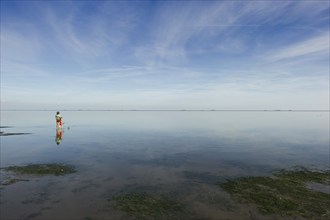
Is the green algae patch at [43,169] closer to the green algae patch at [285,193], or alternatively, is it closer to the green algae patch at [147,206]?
the green algae patch at [147,206]

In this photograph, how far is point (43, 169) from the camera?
2425 centimetres

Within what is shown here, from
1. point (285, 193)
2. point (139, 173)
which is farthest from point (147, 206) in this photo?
point (285, 193)

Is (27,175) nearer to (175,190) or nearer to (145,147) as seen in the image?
(175,190)

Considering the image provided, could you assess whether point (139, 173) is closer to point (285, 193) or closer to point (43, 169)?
point (43, 169)

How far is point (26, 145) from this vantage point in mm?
37719

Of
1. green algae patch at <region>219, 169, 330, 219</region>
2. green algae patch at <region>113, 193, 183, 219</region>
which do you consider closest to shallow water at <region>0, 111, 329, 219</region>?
green algae patch at <region>113, 193, 183, 219</region>

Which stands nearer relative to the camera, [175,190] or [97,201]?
[97,201]

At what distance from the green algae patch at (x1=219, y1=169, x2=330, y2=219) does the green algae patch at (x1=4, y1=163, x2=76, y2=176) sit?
544 inches

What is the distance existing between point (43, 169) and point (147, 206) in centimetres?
1266

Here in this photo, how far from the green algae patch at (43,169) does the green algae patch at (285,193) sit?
13825 millimetres

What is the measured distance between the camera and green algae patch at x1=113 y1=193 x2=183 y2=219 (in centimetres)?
1536

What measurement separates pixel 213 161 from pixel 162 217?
15.1 metres

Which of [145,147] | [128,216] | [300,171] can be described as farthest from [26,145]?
[300,171]

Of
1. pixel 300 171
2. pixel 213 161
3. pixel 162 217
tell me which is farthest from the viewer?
pixel 213 161
